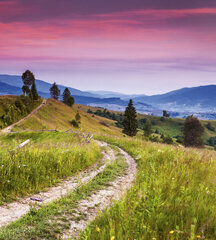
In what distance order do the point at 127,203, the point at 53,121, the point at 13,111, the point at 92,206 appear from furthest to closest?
the point at 53,121, the point at 13,111, the point at 92,206, the point at 127,203

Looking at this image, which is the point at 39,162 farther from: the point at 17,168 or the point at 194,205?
the point at 194,205

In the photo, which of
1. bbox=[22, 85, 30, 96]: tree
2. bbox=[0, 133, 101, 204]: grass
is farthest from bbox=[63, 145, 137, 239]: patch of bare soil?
bbox=[22, 85, 30, 96]: tree

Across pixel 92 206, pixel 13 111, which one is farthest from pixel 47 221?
pixel 13 111

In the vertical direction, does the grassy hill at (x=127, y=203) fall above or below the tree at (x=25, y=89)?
below

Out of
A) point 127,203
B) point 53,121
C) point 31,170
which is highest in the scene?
point 127,203

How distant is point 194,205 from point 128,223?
1515 millimetres

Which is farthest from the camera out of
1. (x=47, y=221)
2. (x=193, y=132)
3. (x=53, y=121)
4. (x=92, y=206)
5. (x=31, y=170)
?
(x=53, y=121)

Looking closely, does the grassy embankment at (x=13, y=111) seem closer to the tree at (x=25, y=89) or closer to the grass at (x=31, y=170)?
the tree at (x=25, y=89)

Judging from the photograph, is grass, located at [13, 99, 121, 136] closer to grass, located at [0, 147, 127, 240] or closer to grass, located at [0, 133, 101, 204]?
grass, located at [0, 133, 101, 204]

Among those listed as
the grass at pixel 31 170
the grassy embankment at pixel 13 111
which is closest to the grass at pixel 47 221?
the grass at pixel 31 170

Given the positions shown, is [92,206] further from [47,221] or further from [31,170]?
[31,170]

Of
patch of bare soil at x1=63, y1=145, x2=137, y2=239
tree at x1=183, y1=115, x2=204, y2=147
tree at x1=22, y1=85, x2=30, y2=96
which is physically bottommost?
tree at x1=183, y1=115, x2=204, y2=147

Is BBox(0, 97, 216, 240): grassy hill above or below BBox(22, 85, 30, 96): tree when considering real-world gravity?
below

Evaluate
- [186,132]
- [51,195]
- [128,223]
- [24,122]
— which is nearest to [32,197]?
[51,195]
